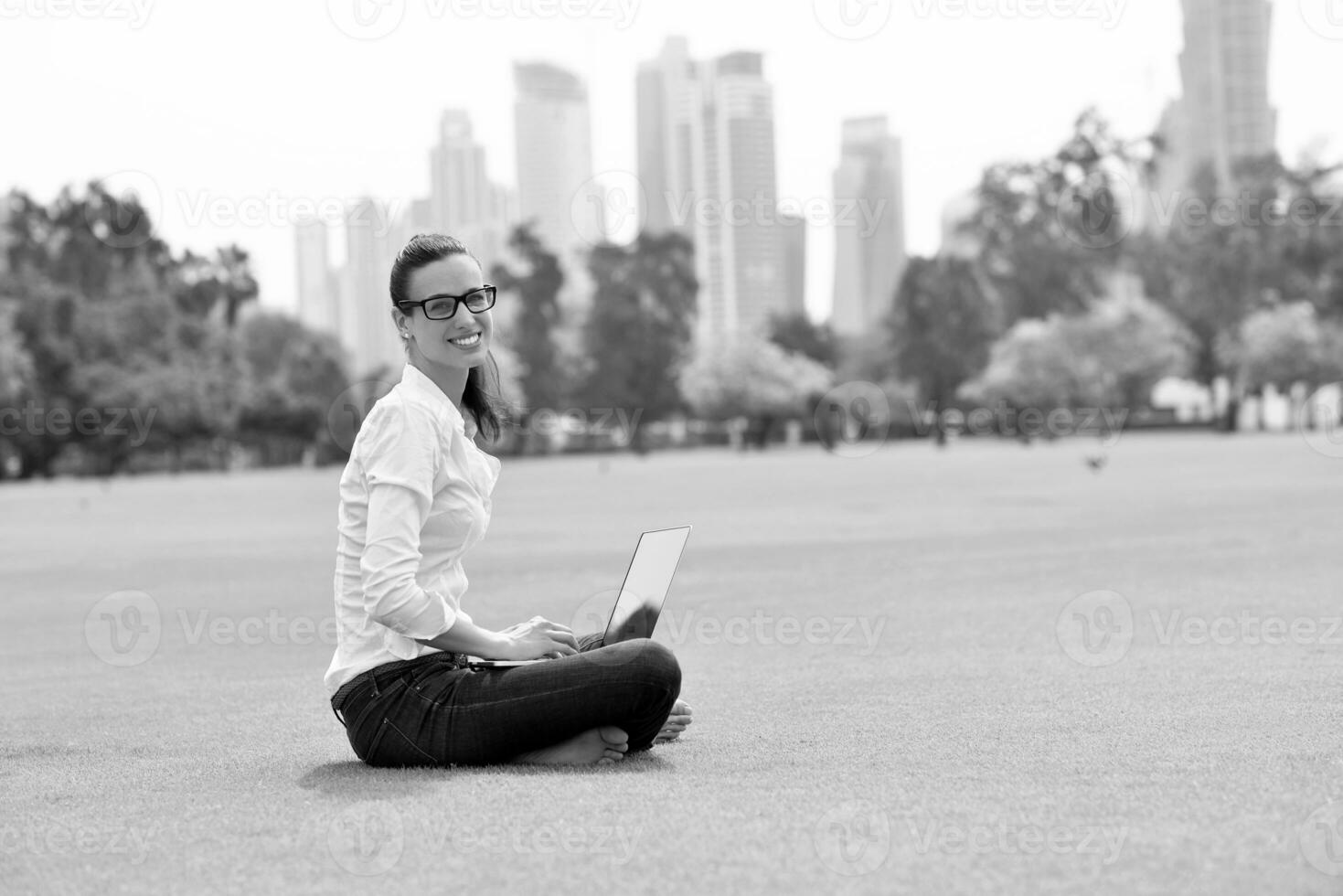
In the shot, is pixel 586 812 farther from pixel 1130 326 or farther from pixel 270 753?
pixel 1130 326

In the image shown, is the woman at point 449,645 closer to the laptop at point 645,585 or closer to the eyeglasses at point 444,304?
the eyeglasses at point 444,304

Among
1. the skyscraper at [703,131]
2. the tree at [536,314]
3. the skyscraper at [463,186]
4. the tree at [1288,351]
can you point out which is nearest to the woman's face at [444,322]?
the tree at [1288,351]

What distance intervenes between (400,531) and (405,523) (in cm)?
3

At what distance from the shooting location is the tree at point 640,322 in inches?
3807

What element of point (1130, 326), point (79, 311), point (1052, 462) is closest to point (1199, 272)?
point (1130, 326)

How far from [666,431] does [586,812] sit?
325 feet

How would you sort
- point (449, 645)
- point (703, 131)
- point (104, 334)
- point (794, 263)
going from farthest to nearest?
point (794, 263), point (703, 131), point (104, 334), point (449, 645)

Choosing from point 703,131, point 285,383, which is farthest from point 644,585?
point 703,131

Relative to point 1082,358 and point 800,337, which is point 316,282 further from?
point 1082,358

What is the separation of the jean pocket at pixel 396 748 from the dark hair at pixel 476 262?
39.0 inches

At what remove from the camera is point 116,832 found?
453 centimetres

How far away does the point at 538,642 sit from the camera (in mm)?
5012

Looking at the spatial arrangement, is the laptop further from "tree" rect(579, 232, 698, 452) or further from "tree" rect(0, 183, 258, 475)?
"tree" rect(579, 232, 698, 452)

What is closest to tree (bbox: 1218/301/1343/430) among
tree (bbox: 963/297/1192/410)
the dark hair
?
tree (bbox: 963/297/1192/410)
